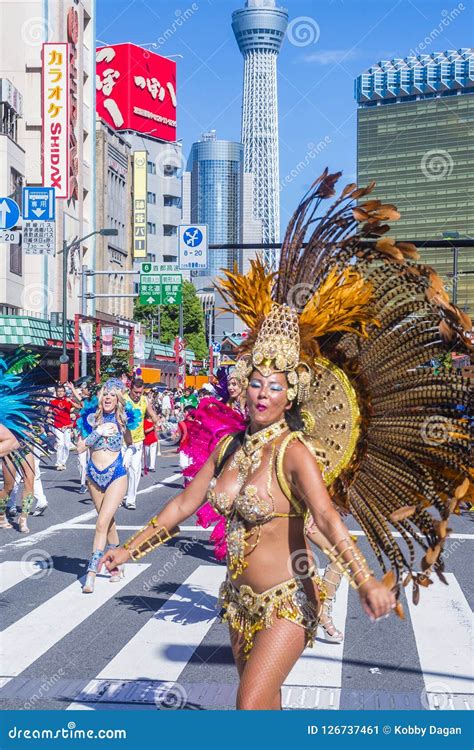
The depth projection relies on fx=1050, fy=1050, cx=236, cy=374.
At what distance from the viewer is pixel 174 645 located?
756cm

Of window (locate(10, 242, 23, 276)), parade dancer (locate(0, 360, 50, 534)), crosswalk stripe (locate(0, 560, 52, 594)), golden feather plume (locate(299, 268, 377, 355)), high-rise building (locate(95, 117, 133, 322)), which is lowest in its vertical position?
crosswalk stripe (locate(0, 560, 52, 594))

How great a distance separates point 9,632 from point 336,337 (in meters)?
4.03

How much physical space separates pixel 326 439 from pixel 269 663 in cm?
125

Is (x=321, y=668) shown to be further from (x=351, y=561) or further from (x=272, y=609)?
(x=351, y=561)

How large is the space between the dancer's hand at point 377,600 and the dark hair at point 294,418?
36.2 inches

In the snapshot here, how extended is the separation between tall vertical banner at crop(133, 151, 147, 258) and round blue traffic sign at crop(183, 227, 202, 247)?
196 ft

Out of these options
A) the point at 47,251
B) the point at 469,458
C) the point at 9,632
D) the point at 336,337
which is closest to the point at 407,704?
the point at 469,458

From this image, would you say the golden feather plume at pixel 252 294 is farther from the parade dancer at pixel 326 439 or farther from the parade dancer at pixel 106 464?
the parade dancer at pixel 106 464

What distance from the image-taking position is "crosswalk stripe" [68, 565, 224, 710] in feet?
22.3

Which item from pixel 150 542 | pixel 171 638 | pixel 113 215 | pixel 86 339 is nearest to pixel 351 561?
pixel 150 542

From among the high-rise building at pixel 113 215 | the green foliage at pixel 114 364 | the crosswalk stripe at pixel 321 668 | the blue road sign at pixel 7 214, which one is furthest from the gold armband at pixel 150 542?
the high-rise building at pixel 113 215

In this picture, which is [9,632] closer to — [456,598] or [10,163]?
[456,598]

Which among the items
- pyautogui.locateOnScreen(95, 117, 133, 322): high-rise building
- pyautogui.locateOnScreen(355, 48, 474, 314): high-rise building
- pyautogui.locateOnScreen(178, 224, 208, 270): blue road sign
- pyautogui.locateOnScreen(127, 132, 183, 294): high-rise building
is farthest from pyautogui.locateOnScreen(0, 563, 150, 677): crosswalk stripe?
pyautogui.locateOnScreen(355, 48, 474, 314): high-rise building

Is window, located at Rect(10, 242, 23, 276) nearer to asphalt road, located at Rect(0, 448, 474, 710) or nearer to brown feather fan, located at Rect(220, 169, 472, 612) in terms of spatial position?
asphalt road, located at Rect(0, 448, 474, 710)
